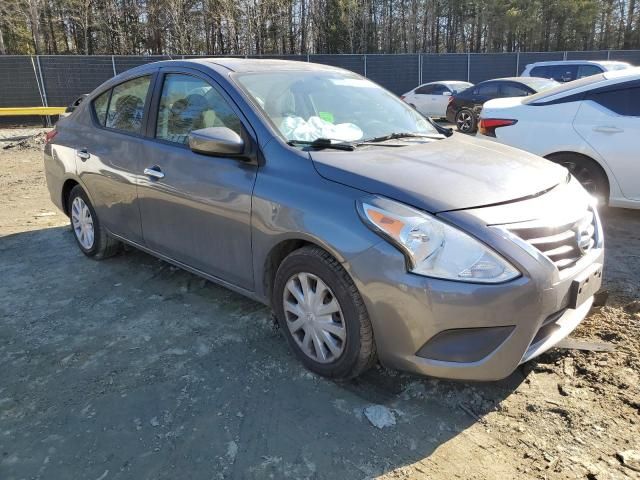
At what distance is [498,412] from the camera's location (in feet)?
8.73

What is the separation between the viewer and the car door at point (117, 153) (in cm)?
401

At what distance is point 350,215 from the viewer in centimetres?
261

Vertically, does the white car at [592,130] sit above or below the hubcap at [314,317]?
above

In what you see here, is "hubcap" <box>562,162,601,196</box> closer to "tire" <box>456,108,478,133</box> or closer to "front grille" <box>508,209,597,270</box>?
"front grille" <box>508,209,597,270</box>

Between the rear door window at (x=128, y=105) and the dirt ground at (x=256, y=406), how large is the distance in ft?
4.52

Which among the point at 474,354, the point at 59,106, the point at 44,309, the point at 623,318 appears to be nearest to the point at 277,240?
the point at 474,354

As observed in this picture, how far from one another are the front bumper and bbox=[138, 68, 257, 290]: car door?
0.96 meters

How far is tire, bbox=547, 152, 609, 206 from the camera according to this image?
5359mm

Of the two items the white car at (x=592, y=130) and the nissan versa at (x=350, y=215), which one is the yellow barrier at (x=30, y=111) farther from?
the white car at (x=592, y=130)

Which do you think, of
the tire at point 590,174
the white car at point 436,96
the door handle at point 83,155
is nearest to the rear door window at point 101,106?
the door handle at point 83,155

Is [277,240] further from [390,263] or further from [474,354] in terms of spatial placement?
[474,354]

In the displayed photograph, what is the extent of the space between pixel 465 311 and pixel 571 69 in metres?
15.6

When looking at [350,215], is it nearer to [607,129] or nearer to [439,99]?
[607,129]

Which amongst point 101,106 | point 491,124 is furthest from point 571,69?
point 101,106
